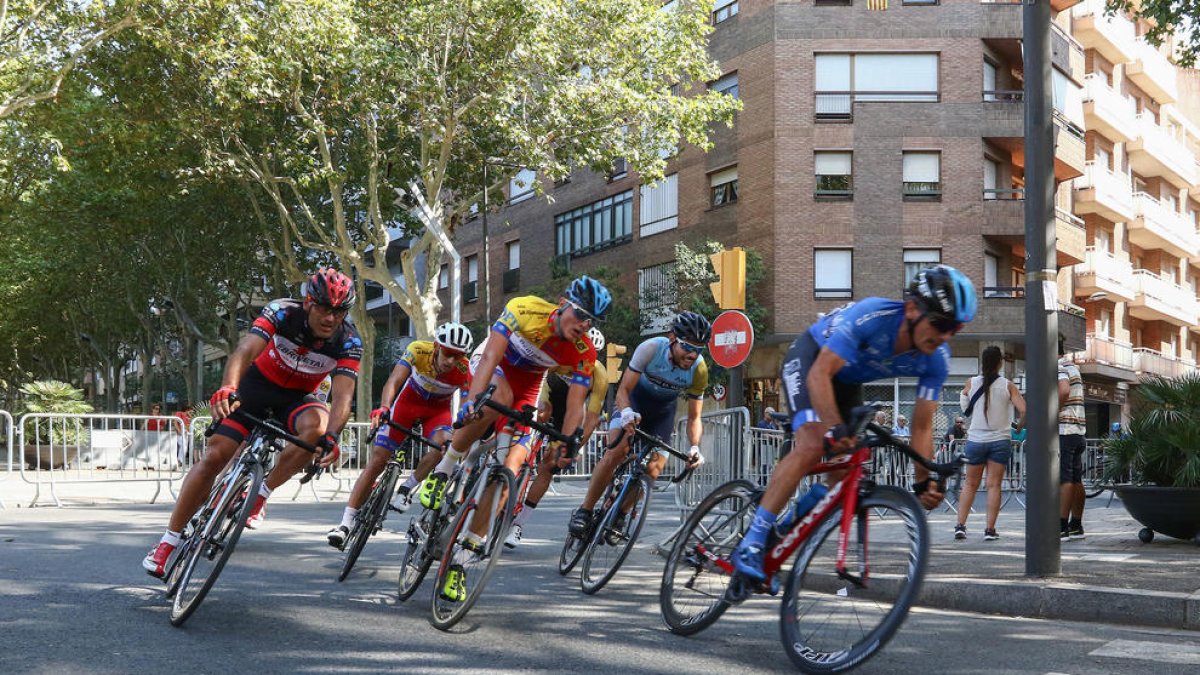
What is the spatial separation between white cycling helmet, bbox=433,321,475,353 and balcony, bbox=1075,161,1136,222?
37.8 m

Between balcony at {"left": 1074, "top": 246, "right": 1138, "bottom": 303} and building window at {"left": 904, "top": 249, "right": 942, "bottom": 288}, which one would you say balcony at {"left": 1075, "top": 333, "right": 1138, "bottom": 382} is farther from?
building window at {"left": 904, "top": 249, "right": 942, "bottom": 288}

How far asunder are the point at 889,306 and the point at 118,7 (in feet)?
63.3

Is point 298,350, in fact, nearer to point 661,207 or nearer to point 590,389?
point 590,389

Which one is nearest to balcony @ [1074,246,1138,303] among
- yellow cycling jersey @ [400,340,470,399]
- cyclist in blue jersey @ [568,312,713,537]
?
cyclist in blue jersey @ [568,312,713,537]

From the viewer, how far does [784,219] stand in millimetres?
33406

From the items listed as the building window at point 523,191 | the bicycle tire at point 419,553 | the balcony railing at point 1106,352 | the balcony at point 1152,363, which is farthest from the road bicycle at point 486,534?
the balcony at point 1152,363

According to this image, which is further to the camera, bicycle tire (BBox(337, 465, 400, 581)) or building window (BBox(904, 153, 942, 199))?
building window (BBox(904, 153, 942, 199))

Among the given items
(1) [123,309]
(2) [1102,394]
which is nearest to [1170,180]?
(2) [1102,394]

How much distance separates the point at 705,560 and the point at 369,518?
2.97 meters

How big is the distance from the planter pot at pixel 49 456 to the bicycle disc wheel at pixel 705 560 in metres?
11.0

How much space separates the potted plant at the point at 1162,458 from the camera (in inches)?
400

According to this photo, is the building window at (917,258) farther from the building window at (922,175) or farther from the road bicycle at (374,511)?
the road bicycle at (374,511)

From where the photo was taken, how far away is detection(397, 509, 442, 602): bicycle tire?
6.43 m

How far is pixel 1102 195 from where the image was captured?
41.7 m
